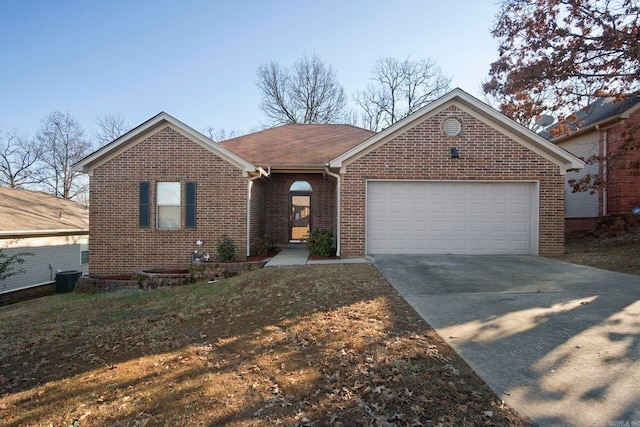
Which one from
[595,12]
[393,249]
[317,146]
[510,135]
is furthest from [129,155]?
[595,12]

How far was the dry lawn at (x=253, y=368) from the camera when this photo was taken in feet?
9.03

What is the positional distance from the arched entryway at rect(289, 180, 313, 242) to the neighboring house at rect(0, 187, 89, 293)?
36.3 feet

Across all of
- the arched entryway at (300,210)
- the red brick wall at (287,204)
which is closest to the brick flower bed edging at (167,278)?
the red brick wall at (287,204)

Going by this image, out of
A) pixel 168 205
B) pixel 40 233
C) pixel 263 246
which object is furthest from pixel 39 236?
pixel 263 246

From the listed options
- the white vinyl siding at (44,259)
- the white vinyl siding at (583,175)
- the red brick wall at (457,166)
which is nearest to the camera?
the red brick wall at (457,166)

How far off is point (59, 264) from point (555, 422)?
20.4 m

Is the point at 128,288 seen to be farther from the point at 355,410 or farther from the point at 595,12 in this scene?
the point at 595,12

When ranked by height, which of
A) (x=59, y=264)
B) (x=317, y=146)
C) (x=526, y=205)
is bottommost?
(x=59, y=264)

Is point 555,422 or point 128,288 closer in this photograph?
point 555,422

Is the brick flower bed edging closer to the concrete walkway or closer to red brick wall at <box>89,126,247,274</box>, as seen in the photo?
the concrete walkway

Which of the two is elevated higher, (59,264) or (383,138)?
(383,138)

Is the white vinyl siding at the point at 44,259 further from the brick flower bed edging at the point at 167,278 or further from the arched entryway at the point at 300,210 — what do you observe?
the arched entryway at the point at 300,210

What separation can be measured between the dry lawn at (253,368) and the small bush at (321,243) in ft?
13.6

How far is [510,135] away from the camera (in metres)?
10.1
